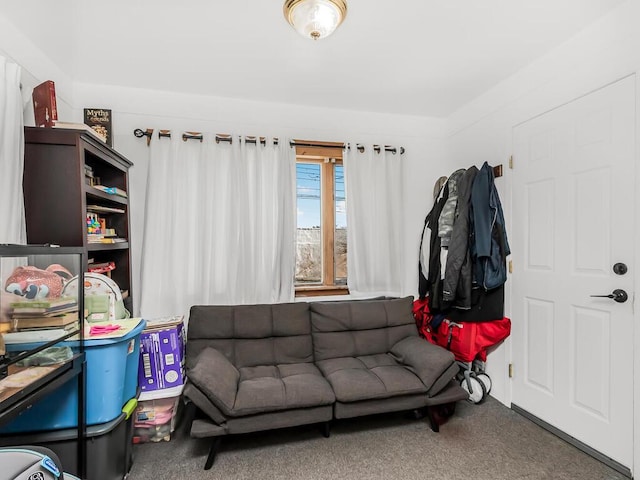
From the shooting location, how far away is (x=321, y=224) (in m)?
3.20

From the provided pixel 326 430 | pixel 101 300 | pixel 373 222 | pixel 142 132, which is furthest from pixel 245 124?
pixel 326 430

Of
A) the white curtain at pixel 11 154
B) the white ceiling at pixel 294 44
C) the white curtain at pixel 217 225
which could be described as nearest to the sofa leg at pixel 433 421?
the white curtain at pixel 217 225

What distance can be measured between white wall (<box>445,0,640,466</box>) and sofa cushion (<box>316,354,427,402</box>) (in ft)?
3.08

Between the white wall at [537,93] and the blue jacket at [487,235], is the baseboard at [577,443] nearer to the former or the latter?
the white wall at [537,93]

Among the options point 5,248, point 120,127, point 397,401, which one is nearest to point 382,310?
point 397,401

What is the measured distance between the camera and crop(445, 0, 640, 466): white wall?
5.91 ft

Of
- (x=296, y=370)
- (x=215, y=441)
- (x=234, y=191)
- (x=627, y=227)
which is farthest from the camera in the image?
(x=234, y=191)

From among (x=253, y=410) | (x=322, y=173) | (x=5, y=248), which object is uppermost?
(x=322, y=173)

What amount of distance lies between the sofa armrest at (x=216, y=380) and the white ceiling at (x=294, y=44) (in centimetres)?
198

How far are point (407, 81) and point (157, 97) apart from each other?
2005 millimetres

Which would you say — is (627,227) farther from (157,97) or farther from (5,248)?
(157,97)

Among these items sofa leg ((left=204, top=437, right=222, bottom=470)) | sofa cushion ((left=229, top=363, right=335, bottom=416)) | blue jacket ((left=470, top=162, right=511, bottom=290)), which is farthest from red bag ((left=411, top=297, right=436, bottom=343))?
sofa leg ((left=204, top=437, right=222, bottom=470))

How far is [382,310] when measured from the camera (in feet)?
9.23

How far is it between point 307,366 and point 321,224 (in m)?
1.30
